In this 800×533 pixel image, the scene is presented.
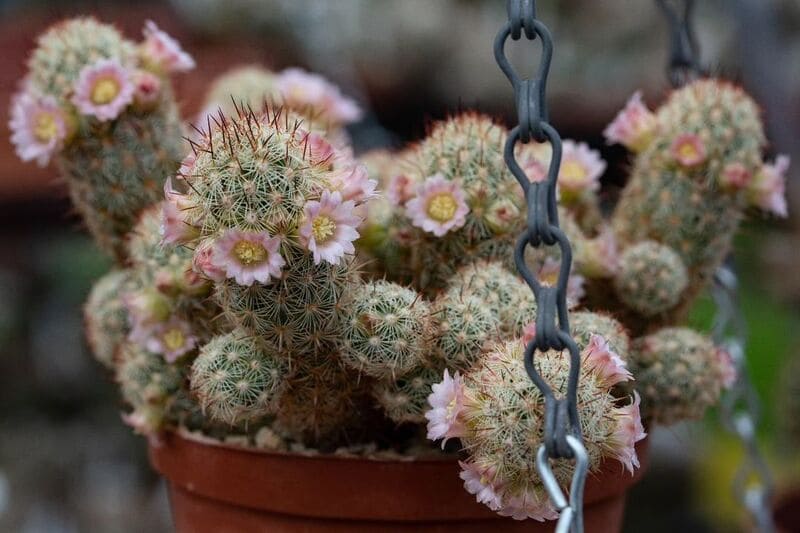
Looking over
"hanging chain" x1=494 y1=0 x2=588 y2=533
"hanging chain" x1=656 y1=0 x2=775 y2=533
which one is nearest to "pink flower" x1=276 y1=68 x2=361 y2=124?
"hanging chain" x1=656 y1=0 x2=775 y2=533

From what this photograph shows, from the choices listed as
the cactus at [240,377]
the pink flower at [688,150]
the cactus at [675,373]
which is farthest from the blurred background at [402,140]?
the cactus at [240,377]

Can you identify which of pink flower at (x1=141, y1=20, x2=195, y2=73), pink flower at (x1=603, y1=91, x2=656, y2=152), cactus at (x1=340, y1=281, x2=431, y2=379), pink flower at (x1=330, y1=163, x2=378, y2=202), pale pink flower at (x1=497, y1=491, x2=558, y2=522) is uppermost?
pink flower at (x1=603, y1=91, x2=656, y2=152)

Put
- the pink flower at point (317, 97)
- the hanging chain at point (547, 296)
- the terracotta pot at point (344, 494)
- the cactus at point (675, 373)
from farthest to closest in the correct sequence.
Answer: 1. the pink flower at point (317, 97)
2. the cactus at point (675, 373)
3. the terracotta pot at point (344, 494)
4. the hanging chain at point (547, 296)

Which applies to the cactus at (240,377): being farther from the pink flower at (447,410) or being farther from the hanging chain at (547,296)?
the hanging chain at (547,296)

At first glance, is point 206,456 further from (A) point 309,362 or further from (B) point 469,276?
(B) point 469,276

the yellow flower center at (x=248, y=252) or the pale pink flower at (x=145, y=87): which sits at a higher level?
the pale pink flower at (x=145, y=87)

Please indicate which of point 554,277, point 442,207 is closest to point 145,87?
point 442,207

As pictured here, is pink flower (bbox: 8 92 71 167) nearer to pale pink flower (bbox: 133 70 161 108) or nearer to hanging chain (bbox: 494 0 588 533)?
pale pink flower (bbox: 133 70 161 108)

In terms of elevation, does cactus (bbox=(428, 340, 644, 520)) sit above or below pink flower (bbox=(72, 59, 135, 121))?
below
